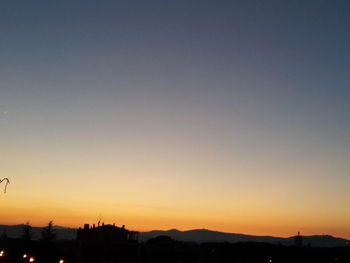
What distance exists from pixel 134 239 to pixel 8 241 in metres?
18.1

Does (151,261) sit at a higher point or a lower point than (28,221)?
lower

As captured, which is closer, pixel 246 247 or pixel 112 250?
pixel 112 250

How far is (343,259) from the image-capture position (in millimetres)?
82688

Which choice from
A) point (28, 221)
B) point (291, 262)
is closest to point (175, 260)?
point (291, 262)

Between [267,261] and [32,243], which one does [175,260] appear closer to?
[267,261]

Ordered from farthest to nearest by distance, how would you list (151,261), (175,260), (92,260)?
(175,260)
(151,261)
(92,260)

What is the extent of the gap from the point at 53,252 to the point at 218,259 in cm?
3550

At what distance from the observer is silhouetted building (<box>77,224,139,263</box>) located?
51844 millimetres

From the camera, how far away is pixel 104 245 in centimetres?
5303

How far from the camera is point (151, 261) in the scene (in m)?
65.1

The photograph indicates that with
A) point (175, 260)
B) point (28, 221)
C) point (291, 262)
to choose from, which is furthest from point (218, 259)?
point (28, 221)

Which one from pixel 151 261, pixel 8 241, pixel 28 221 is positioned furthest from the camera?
pixel 28 221

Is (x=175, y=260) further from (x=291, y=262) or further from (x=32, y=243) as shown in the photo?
(x=32, y=243)

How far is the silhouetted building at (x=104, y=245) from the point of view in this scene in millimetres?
51844
